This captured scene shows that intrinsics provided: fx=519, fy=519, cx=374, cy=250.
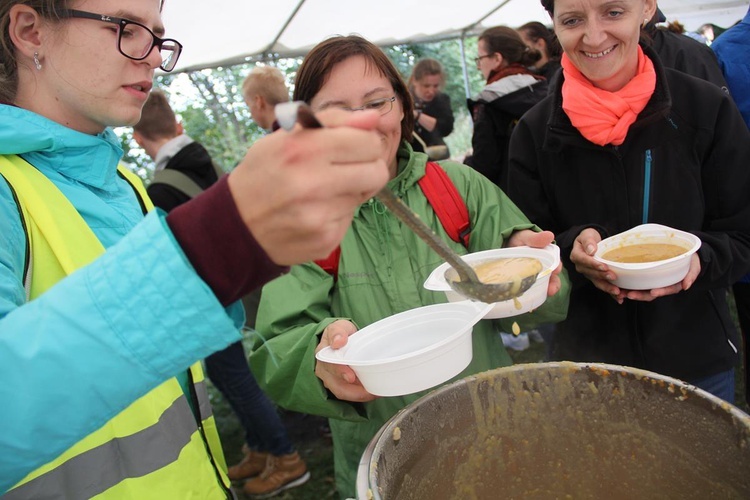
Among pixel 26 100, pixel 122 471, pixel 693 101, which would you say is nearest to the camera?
pixel 122 471

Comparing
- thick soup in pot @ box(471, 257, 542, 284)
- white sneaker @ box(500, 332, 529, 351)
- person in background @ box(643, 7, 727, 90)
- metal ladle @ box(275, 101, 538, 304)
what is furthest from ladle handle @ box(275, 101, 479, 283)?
white sneaker @ box(500, 332, 529, 351)

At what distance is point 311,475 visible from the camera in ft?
11.5

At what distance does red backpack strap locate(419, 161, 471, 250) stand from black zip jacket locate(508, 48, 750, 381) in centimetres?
42

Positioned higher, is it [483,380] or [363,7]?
[363,7]

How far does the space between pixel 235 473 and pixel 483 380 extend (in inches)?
111

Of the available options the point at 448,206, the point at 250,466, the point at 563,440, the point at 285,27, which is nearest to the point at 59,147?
the point at 448,206

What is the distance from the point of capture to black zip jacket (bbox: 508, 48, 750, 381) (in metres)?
1.78

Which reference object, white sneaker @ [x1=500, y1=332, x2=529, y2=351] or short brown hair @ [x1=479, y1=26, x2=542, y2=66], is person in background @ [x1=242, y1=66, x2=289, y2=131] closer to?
short brown hair @ [x1=479, y1=26, x2=542, y2=66]

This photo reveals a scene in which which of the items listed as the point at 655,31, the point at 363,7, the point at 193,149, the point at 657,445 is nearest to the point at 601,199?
the point at 657,445

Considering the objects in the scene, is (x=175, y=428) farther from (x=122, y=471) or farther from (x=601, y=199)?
(x=601, y=199)

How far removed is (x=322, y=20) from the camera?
6.39 meters

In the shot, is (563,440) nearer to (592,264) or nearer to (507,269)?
(507,269)

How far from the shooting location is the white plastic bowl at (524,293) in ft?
4.66

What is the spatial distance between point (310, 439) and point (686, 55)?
3.46 meters
